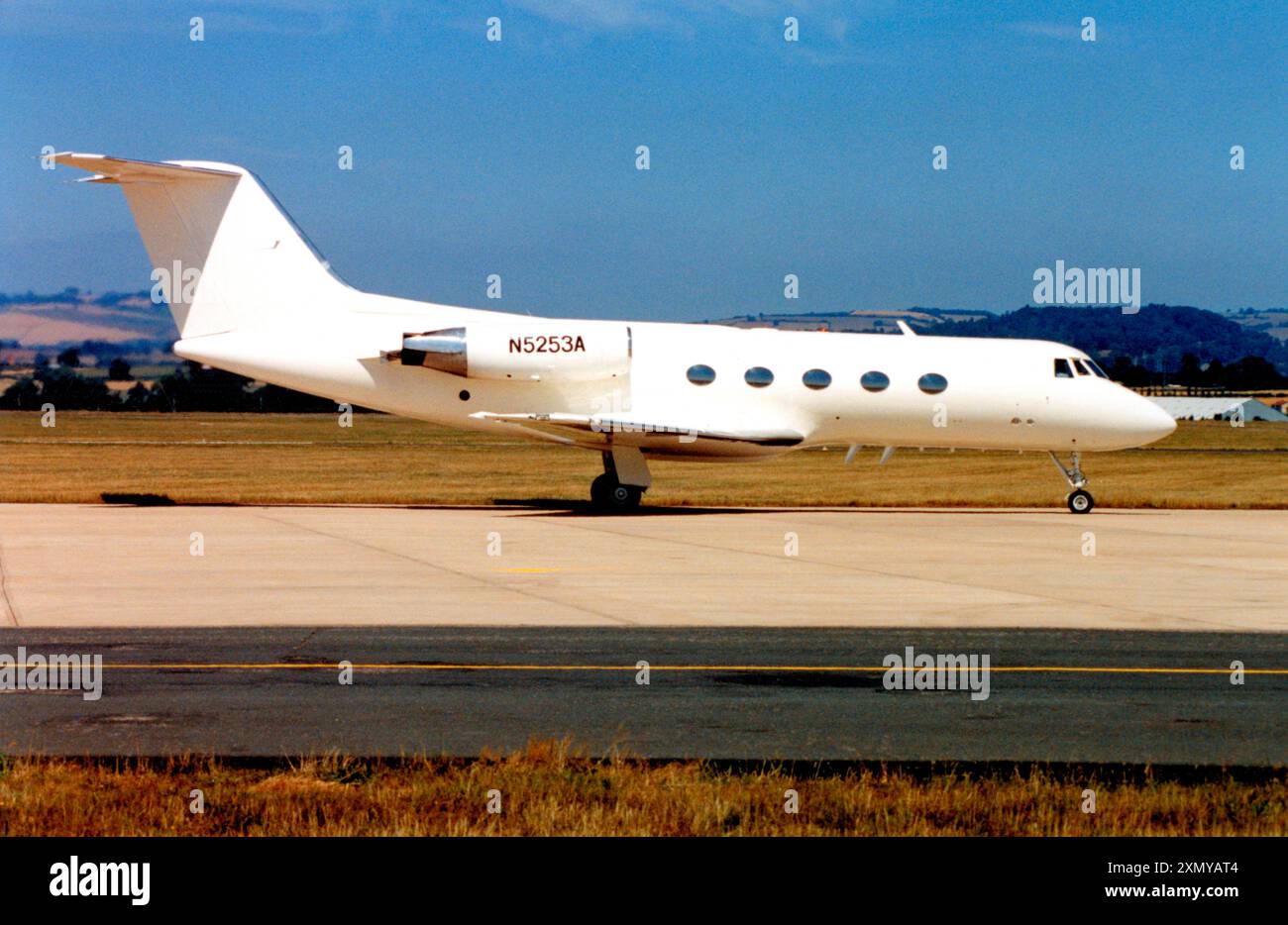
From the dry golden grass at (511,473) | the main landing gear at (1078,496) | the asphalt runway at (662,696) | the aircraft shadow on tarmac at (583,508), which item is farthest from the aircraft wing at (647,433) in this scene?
the asphalt runway at (662,696)

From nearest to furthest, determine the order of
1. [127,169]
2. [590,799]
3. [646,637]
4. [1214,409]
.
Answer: [590,799], [646,637], [127,169], [1214,409]

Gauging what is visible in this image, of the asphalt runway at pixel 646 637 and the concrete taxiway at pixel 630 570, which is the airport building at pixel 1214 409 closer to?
the concrete taxiway at pixel 630 570

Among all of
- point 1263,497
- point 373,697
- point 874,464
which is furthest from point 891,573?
point 874,464

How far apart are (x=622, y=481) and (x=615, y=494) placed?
0.97 ft

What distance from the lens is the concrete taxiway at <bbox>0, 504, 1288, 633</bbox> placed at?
625 inches

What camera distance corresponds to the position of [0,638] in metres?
13.9

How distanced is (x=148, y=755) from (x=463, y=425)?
21.0 metres

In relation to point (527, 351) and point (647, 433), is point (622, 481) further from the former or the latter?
point (527, 351)

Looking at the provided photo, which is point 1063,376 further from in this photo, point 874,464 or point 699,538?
point 874,464

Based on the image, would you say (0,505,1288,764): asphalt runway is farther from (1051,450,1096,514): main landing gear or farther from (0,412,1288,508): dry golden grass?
(0,412,1288,508): dry golden grass

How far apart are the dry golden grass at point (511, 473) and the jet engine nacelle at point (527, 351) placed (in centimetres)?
523

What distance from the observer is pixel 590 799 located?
27.4ft

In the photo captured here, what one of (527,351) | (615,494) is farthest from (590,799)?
(615,494)

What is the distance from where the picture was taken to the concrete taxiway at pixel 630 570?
15.9m
